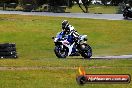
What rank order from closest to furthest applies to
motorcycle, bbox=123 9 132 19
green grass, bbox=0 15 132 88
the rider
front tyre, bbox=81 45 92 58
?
1. green grass, bbox=0 15 132 88
2. the rider
3. front tyre, bbox=81 45 92 58
4. motorcycle, bbox=123 9 132 19

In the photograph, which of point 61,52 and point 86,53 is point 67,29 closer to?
point 61,52

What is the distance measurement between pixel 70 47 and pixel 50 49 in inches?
389

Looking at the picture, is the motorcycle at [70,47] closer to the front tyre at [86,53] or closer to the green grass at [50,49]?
the front tyre at [86,53]

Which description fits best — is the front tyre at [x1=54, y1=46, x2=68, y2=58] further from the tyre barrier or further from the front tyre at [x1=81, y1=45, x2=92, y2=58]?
the tyre barrier

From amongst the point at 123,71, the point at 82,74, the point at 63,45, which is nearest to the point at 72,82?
the point at 123,71

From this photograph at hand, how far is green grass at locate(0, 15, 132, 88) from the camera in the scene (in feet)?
49.4

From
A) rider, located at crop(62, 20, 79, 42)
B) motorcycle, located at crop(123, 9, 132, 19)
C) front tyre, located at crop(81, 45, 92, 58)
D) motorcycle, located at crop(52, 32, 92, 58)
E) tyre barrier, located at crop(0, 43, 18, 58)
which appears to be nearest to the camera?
tyre barrier, located at crop(0, 43, 18, 58)

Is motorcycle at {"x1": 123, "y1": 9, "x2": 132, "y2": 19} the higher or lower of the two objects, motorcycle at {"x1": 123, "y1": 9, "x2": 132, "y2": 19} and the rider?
the lower

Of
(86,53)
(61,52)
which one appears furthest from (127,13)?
(61,52)

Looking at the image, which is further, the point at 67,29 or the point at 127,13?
the point at 127,13

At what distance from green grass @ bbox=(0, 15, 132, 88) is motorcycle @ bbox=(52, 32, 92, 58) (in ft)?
1.17

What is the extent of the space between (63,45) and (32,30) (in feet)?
61.7

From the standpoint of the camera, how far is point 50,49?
3484 centimetres

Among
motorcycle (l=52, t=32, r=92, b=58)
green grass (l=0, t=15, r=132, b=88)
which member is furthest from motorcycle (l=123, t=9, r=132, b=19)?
motorcycle (l=52, t=32, r=92, b=58)
